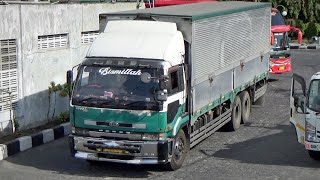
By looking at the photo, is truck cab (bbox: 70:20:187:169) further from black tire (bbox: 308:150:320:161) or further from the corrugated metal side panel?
black tire (bbox: 308:150:320:161)

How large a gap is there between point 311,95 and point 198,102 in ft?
7.22

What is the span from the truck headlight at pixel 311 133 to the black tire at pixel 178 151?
2.29 m

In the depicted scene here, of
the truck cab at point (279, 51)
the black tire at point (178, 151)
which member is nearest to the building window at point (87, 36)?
the black tire at point (178, 151)

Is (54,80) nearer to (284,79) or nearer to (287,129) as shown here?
(287,129)

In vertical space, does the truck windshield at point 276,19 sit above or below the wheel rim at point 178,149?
above

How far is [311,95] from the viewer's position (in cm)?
1202

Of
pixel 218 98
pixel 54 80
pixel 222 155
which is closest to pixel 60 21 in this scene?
pixel 54 80

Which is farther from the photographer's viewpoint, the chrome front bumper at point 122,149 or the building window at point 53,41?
the building window at point 53,41

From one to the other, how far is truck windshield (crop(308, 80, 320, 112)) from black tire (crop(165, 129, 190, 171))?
244 centimetres

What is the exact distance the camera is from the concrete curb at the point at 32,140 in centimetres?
1324

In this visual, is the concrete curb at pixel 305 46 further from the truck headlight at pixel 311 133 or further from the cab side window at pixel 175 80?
the cab side window at pixel 175 80

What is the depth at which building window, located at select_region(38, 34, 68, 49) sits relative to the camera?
15.8m

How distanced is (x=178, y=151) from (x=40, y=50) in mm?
5481

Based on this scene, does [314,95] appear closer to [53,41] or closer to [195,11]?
[195,11]
